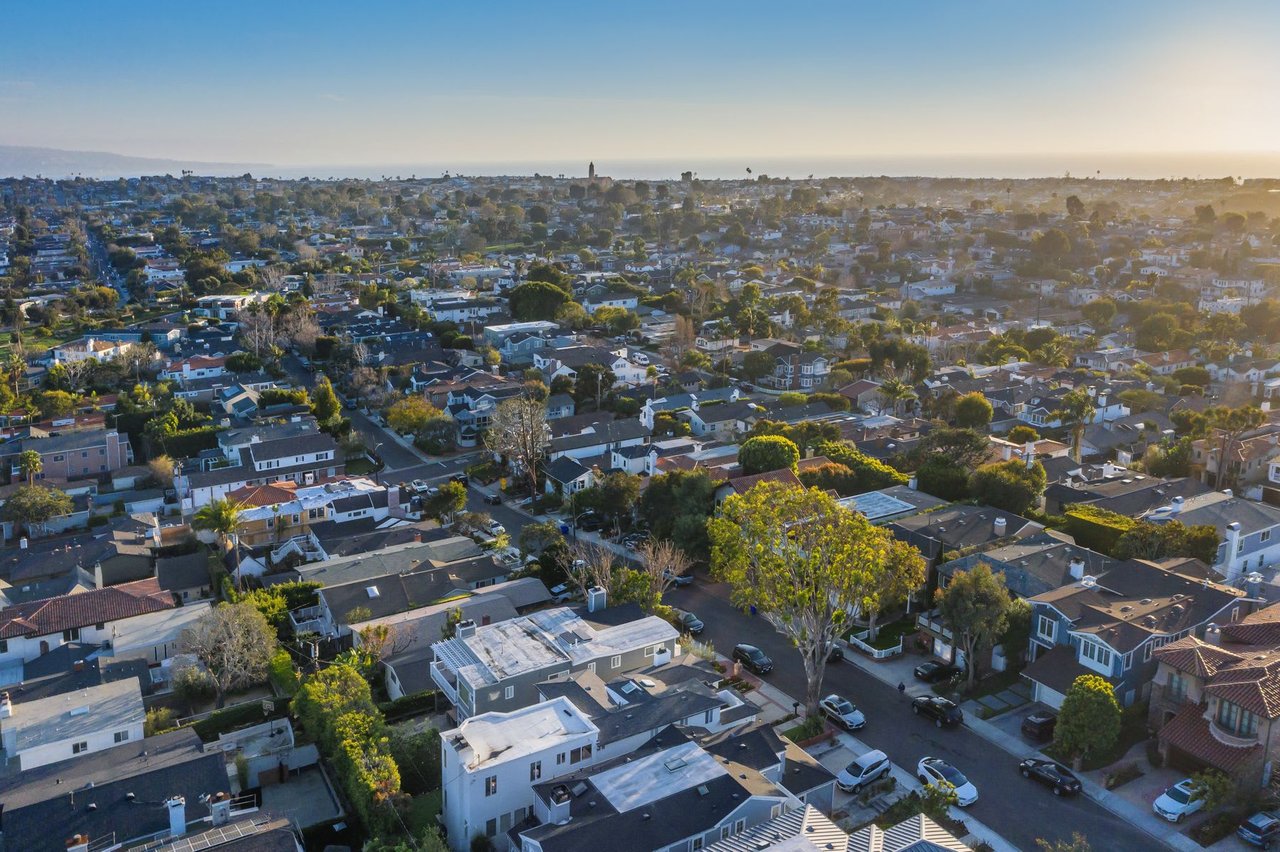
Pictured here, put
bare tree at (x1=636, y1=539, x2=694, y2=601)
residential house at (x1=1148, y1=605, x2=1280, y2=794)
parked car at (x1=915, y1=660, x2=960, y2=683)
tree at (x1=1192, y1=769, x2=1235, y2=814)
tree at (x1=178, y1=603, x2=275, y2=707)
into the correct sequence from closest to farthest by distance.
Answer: tree at (x1=1192, y1=769, x2=1235, y2=814) → residential house at (x1=1148, y1=605, x2=1280, y2=794) → tree at (x1=178, y1=603, x2=275, y2=707) → parked car at (x1=915, y1=660, x2=960, y2=683) → bare tree at (x1=636, y1=539, x2=694, y2=601)

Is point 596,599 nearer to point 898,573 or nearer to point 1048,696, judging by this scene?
point 898,573

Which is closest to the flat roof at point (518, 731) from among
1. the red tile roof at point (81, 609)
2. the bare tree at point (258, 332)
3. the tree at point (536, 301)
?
the red tile roof at point (81, 609)

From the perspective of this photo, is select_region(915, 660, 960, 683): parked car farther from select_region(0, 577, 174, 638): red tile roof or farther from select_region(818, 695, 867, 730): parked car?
select_region(0, 577, 174, 638): red tile roof

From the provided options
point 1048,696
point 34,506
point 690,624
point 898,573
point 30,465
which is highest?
point 898,573

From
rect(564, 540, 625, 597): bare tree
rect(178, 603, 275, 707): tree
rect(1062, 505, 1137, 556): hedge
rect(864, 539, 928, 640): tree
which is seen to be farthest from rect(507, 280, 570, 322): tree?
rect(864, 539, 928, 640): tree

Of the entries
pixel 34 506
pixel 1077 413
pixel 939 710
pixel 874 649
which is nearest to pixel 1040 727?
pixel 939 710

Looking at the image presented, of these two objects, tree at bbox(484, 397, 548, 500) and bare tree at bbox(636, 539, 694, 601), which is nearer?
bare tree at bbox(636, 539, 694, 601)
